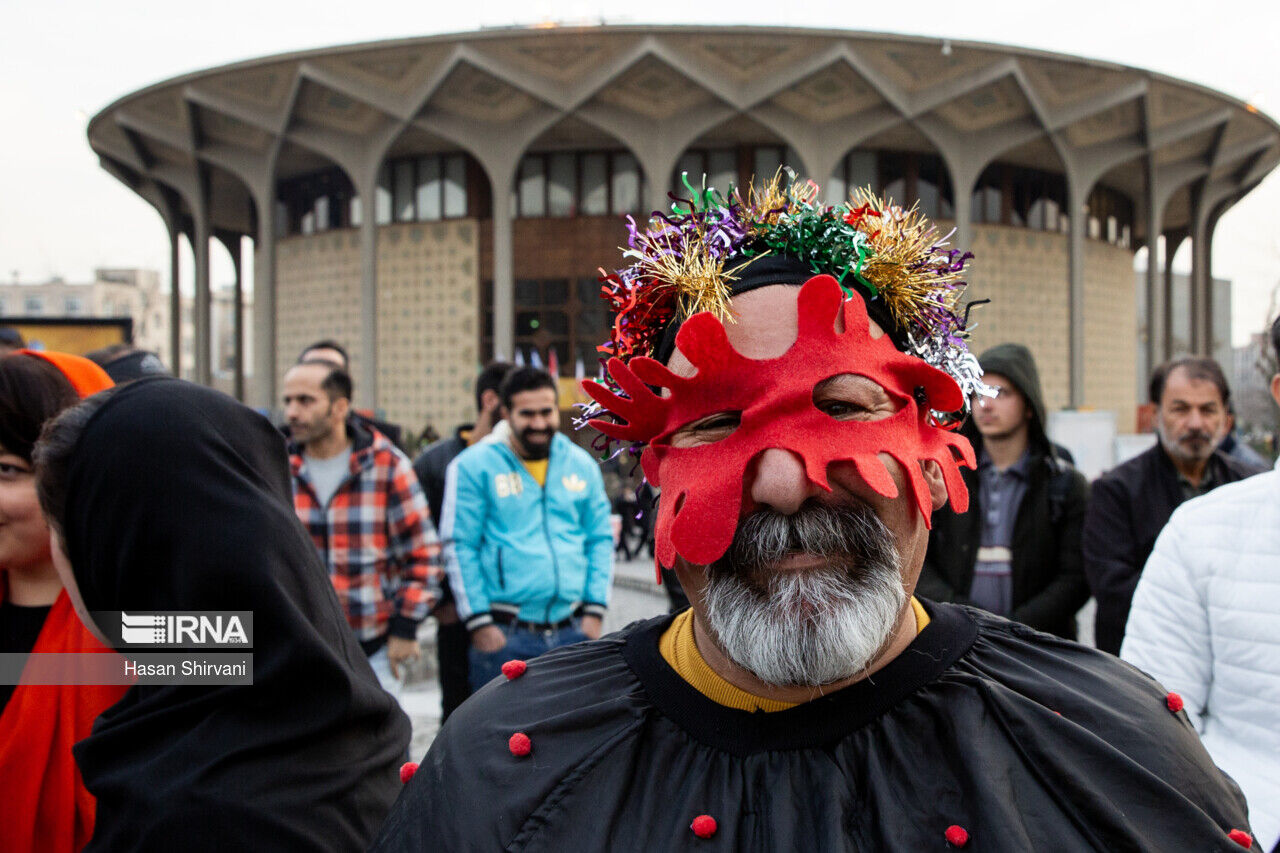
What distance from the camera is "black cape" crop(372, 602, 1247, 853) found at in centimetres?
129

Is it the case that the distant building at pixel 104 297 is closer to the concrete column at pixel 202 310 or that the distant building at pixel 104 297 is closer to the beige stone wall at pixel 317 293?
the concrete column at pixel 202 310

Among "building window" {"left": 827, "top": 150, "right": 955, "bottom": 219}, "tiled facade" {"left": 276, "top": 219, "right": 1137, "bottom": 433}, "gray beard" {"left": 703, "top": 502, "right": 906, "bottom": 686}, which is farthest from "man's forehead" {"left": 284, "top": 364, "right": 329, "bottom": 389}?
"building window" {"left": 827, "top": 150, "right": 955, "bottom": 219}

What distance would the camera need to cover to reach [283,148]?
2575 centimetres

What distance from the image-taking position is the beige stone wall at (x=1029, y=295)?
26422 mm

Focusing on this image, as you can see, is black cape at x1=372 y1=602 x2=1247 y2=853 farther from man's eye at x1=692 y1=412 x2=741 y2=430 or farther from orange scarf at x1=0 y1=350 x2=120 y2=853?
orange scarf at x1=0 y1=350 x2=120 y2=853

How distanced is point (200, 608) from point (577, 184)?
82.2 feet

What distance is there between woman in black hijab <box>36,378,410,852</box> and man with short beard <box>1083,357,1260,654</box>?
311 centimetres

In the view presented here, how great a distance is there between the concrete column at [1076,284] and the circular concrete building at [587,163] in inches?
2.4

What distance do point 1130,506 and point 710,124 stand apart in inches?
837

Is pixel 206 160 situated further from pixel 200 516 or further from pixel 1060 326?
pixel 200 516

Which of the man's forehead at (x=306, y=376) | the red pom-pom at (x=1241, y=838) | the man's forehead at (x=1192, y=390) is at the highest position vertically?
the man's forehead at (x=306, y=376)

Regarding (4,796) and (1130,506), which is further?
(1130,506)

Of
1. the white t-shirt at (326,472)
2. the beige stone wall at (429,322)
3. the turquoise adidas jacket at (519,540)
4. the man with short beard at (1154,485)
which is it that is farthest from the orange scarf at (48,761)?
the beige stone wall at (429,322)

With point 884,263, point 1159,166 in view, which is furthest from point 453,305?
point 884,263
